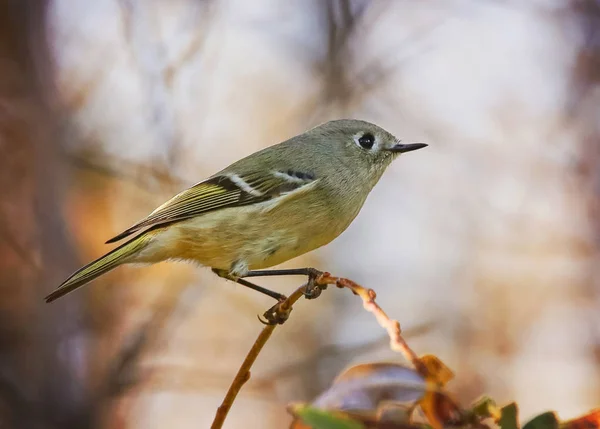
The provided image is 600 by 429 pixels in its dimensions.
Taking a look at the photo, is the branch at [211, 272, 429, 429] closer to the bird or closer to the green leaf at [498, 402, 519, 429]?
the green leaf at [498, 402, 519, 429]

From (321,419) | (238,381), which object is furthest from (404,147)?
(321,419)

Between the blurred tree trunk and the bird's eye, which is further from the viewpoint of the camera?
the blurred tree trunk

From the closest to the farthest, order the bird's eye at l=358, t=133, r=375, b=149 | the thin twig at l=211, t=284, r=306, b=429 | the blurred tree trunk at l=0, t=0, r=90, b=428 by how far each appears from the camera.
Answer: the thin twig at l=211, t=284, r=306, b=429, the bird's eye at l=358, t=133, r=375, b=149, the blurred tree trunk at l=0, t=0, r=90, b=428

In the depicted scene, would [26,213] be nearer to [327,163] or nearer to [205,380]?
[205,380]

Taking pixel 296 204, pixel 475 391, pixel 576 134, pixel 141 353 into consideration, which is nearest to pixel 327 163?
pixel 296 204

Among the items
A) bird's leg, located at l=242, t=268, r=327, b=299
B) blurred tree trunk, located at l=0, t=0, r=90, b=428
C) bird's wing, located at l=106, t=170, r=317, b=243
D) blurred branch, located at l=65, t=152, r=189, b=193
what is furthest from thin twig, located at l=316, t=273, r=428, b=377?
blurred branch, located at l=65, t=152, r=189, b=193

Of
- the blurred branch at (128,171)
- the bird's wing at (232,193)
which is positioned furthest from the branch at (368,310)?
the blurred branch at (128,171)
